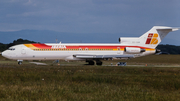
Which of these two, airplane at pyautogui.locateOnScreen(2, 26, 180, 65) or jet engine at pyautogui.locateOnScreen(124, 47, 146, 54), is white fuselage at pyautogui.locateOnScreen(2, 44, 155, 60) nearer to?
airplane at pyautogui.locateOnScreen(2, 26, 180, 65)

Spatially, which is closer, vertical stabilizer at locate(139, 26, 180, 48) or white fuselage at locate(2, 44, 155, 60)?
white fuselage at locate(2, 44, 155, 60)

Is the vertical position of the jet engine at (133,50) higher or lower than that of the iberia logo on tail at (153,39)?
lower

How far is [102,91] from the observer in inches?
486

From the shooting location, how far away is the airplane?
3862 centimetres

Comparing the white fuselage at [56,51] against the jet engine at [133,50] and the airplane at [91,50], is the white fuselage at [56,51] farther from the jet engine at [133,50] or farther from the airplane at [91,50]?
the jet engine at [133,50]

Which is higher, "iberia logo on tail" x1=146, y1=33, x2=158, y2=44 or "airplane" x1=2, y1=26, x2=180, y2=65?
"iberia logo on tail" x1=146, y1=33, x2=158, y2=44

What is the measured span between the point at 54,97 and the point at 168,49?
6701 inches

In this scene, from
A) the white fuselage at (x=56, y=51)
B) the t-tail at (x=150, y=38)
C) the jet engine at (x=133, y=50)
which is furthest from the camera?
the t-tail at (x=150, y=38)

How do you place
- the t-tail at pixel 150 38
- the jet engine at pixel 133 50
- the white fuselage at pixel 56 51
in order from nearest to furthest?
the white fuselage at pixel 56 51 < the jet engine at pixel 133 50 < the t-tail at pixel 150 38

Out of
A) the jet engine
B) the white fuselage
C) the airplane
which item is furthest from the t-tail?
the white fuselage

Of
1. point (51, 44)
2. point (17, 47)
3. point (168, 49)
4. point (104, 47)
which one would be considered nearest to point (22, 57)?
point (17, 47)

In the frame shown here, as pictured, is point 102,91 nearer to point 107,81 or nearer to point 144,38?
point 107,81

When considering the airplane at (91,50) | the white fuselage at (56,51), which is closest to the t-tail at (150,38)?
the airplane at (91,50)

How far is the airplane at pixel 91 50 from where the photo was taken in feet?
127
